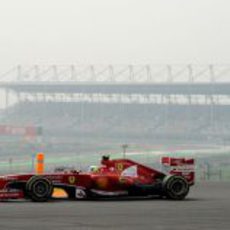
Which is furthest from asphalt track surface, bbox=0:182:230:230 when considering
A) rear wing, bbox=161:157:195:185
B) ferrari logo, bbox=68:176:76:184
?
rear wing, bbox=161:157:195:185

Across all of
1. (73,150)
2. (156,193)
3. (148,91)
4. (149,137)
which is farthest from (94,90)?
(156,193)

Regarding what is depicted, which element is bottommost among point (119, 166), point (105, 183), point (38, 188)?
point (38, 188)

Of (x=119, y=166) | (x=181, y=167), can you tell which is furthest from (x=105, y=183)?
(x=181, y=167)

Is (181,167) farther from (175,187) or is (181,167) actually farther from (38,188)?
(38,188)

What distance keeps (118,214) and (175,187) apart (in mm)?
5399

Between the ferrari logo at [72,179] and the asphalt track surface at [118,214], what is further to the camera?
the ferrari logo at [72,179]

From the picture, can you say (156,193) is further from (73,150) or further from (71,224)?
(73,150)

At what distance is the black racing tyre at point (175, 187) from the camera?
805 inches

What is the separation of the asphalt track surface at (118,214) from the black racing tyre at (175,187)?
1.13ft

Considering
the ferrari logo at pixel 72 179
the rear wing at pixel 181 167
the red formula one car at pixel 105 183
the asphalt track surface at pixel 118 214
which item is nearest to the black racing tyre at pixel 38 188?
the red formula one car at pixel 105 183

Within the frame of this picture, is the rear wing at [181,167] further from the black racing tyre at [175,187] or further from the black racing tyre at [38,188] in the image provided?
the black racing tyre at [38,188]

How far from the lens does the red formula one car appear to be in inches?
754

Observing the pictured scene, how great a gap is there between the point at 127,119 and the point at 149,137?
25.8m

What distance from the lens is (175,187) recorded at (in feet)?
67.6
